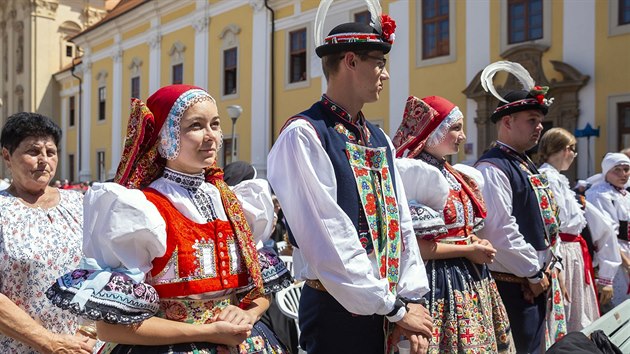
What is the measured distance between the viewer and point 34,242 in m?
2.42

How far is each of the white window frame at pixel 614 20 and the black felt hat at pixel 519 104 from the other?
8.09 metres

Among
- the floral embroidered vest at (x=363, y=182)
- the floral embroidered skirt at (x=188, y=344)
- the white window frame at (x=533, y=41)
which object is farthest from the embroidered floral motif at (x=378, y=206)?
the white window frame at (x=533, y=41)

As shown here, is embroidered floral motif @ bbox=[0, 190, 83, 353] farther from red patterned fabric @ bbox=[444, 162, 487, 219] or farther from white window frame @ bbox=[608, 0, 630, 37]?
white window frame @ bbox=[608, 0, 630, 37]

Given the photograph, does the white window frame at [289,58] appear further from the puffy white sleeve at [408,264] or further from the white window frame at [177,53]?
the puffy white sleeve at [408,264]

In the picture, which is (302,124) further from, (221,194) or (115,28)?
(115,28)

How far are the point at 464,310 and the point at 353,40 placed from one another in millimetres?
1288

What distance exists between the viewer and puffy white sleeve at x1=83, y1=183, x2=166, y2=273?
5.85ft

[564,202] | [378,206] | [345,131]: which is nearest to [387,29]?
[345,131]

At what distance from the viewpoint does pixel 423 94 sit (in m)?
13.8

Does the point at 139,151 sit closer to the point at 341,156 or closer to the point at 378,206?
the point at 341,156

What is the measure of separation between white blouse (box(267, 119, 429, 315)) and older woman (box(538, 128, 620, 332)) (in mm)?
2513

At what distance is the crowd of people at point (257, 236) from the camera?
6.02ft

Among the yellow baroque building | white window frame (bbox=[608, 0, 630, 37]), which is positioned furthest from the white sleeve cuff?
white window frame (bbox=[608, 0, 630, 37])

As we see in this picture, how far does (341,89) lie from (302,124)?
0.24 m
